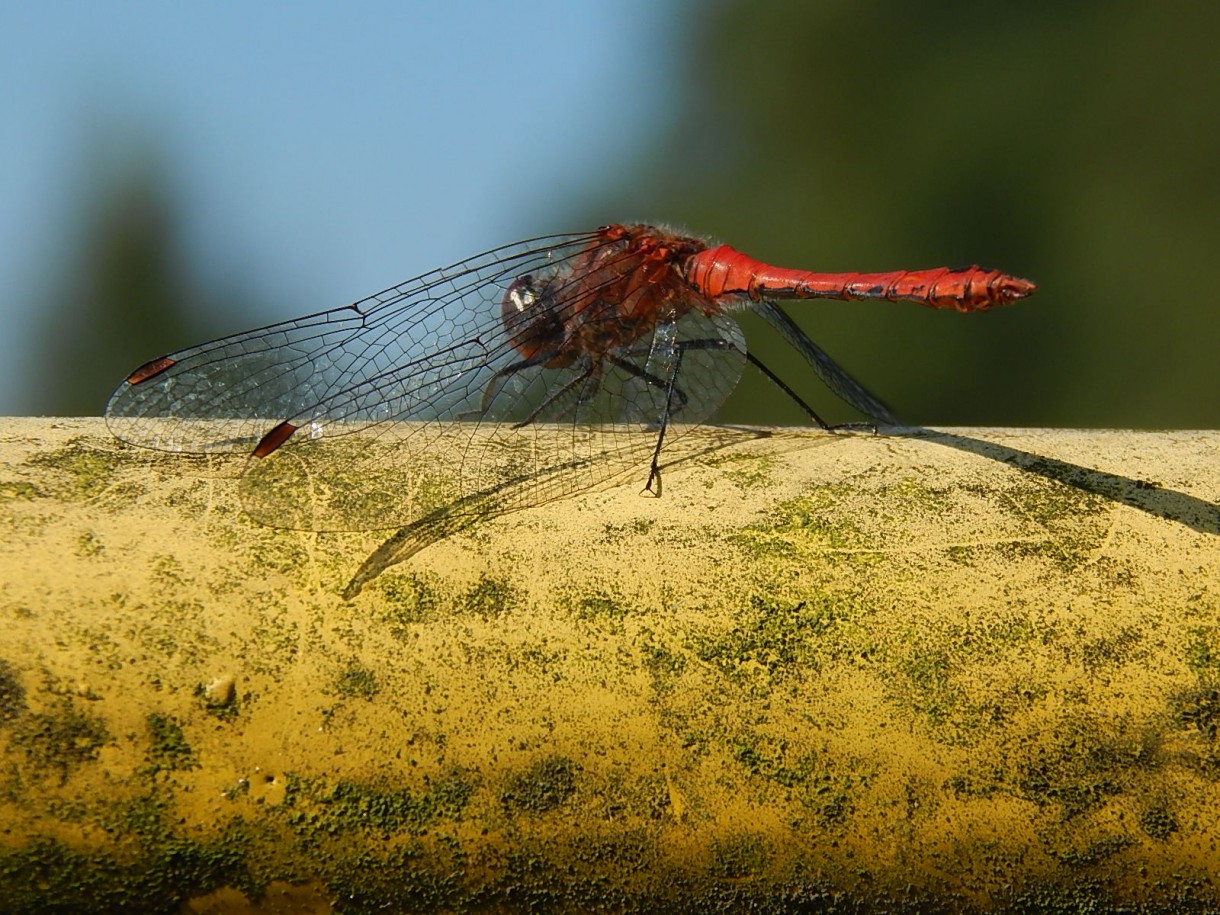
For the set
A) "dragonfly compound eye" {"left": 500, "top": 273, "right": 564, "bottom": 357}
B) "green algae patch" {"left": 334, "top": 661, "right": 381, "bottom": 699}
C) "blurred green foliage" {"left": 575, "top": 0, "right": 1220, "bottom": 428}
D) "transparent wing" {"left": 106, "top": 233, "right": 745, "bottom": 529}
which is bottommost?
"green algae patch" {"left": 334, "top": 661, "right": 381, "bottom": 699}

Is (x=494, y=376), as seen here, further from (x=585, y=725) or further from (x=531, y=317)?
(x=585, y=725)

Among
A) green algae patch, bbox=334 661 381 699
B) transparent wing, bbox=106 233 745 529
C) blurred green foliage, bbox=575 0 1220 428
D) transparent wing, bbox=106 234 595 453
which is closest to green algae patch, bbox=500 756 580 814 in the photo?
green algae patch, bbox=334 661 381 699

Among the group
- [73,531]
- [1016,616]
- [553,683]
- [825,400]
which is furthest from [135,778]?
[825,400]

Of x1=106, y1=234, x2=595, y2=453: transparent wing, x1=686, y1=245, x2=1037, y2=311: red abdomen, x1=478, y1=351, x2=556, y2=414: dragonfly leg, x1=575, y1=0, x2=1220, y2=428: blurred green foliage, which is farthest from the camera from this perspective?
x1=575, y1=0, x2=1220, y2=428: blurred green foliage

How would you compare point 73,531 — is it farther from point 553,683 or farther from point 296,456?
point 553,683

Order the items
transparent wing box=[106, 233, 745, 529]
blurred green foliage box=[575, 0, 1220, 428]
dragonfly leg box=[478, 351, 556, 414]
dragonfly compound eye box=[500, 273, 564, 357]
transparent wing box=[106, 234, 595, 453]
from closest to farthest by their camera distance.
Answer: transparent wing box=[106, 233, 745, 529] → transparent wing box=[106, 234, 595, 453] → dragonfly leg box=[478, 351, 556, 414] → dragonfly compound eye box=[500, 273, 564, 357] → blurred green foliage box=[575, 0, 1220, 428]

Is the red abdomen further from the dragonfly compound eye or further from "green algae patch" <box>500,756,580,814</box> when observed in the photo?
"green algae patch" <box>500,756,580,814</box>

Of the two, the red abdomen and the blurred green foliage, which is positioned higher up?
the blurred green foliage

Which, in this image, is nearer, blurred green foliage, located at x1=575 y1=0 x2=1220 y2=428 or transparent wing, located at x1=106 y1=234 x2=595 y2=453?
transparent wing, located at x1=106 y1=234 x2=595 y2=453

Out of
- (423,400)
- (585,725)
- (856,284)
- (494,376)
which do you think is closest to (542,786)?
(585,725)
